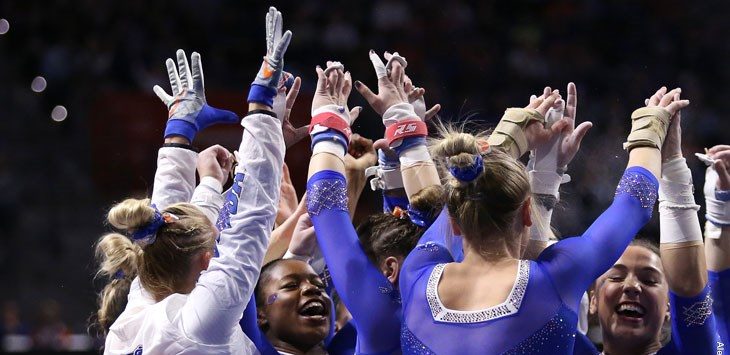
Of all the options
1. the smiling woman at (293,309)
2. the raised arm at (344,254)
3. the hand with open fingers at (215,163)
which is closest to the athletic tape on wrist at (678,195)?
the raised arm at (344,254)

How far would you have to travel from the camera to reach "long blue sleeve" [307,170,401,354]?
2598 millimetres

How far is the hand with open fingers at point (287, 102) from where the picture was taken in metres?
2.88

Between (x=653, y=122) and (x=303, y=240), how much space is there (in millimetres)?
1195

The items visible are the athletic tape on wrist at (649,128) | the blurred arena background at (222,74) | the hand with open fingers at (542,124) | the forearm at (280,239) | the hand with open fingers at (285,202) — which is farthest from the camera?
the blurred arena background at (222,74)

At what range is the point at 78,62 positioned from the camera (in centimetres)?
874

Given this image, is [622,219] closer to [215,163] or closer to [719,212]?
[719,212]

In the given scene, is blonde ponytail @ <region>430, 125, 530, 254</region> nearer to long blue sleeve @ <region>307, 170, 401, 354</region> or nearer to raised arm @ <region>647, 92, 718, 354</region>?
long blue sleeve @ <region>307, 170, 401, 354</region>

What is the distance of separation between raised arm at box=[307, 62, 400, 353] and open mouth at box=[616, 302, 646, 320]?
0.78 m

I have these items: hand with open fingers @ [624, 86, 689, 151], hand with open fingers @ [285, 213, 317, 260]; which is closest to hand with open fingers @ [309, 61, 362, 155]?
hand with open fingers @ [285, 213, 317, 260]

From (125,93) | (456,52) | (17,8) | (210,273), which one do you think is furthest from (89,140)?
(210,273)

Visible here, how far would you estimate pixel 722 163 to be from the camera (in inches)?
116

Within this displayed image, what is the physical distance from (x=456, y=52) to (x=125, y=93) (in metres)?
3.18

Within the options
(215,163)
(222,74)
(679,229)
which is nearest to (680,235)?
(679,229)

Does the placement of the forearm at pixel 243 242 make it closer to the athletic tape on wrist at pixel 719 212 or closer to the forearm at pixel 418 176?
the forearm at pixel 418 176
